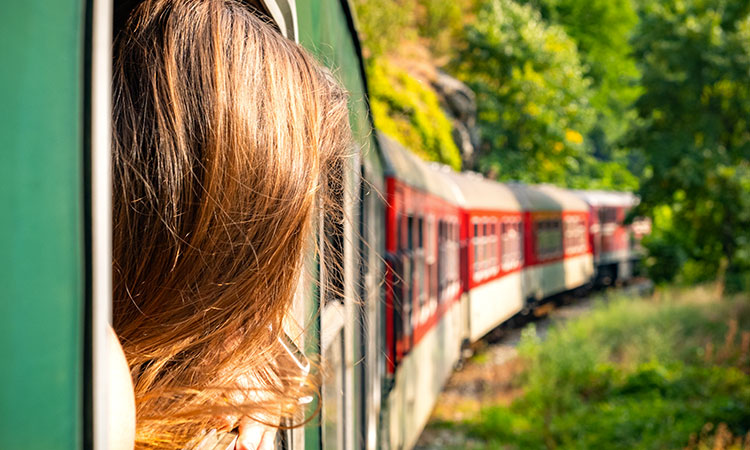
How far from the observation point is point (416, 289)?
7.14 metres

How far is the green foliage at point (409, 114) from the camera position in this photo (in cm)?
1941

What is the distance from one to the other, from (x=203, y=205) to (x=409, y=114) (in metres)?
18.7

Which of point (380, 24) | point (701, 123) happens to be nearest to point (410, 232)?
point (701, 123)

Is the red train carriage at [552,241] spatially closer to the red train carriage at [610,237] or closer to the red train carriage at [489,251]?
the red train carriage at [489,251]

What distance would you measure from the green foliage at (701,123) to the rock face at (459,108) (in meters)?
8.30

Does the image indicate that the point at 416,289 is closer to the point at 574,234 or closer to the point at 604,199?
the point at 574,234

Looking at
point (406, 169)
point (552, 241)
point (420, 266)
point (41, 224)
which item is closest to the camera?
point (41, 224)

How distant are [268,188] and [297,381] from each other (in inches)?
13.0

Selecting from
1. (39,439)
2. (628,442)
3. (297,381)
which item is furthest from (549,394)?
(39,439)

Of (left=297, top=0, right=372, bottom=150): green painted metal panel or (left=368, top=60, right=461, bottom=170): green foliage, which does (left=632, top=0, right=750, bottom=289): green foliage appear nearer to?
(left=368, top=60, right=461, bottom=170): green foliage

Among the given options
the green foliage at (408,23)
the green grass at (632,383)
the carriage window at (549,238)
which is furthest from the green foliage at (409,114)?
the green grass at (632,383)

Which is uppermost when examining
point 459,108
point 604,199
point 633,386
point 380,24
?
point 380,24

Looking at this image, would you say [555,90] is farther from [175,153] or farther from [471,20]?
[175,153]

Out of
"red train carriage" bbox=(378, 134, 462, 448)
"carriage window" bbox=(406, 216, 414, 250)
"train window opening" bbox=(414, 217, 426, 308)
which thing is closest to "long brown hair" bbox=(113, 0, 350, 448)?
"red train carriage" bbox=(378, 134, 462, 448)
